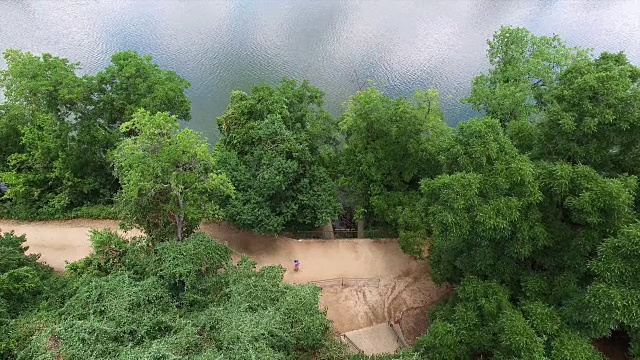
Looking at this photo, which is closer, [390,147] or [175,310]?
[175,310]

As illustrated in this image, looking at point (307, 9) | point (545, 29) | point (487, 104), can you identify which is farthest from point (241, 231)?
point (545, 29)

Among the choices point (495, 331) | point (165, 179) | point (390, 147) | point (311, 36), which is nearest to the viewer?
point (495, 331)

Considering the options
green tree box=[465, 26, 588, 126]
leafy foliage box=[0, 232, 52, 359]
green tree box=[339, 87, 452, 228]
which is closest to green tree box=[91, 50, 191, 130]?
leafy foliage box=[0, 232, 52, 359]

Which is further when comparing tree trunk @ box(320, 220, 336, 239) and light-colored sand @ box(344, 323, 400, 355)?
tree trunk @ box(320, 220, 336, 239)

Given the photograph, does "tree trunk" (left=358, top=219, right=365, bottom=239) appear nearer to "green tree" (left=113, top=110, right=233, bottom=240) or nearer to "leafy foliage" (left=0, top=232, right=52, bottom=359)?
"green tree" (left=113, top=110, right=233, bottom=240)

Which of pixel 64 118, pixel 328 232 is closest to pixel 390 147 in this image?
pixel 328 232

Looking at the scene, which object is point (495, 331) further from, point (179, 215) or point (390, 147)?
point (179, 215)

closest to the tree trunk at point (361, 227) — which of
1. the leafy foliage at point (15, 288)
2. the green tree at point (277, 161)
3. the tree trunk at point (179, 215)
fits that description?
the green tree at point (277, 161)
